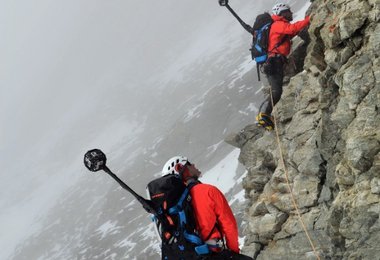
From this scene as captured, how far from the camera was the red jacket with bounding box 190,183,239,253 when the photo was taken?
23.6ft

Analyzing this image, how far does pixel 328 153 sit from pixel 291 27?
482cm

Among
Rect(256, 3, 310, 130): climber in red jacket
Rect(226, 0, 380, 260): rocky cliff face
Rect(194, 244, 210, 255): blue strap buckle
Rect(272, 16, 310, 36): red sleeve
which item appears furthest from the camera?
Rect(256, 3, 310, 130): climber in red jacket

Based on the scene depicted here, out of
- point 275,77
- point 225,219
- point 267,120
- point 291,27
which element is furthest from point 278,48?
point 225,219

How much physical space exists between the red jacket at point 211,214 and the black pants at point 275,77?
758 cm

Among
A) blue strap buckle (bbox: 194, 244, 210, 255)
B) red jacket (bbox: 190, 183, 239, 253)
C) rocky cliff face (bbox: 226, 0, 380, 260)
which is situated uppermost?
red jacket (bbox: 190, 183, 239, 253)

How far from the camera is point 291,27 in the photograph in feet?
42.9

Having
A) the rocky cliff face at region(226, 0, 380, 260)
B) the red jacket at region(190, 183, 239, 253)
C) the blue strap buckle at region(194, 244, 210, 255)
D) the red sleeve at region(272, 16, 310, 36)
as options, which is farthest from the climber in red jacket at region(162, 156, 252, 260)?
the red sleeve at region(272, 16, 310, 36)

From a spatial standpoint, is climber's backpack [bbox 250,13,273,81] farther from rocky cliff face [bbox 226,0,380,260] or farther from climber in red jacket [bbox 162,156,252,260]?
climber in red jacket [bbox 162,156,252,260]

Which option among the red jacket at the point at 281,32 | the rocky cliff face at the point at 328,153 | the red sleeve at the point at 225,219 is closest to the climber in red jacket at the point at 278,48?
the red jacket at the point at 281,32

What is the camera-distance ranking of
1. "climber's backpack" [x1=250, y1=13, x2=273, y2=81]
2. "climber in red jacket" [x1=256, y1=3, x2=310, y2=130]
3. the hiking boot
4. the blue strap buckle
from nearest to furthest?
the blue strap buckle → "climber in red jacket" [x1=256, y1=3, x2=310, y2=130] → "climber's backpack" [x1=250, y1=13, x2=273, y2=81] → the hiking boot

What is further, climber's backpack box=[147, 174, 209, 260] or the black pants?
the black pants

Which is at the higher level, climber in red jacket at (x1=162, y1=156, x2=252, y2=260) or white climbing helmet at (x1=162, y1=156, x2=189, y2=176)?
white climbing helmet at (x1=162, y1=156, x2=189, y2=176)

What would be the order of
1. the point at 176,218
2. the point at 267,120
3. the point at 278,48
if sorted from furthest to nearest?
1. the point at 267,120
2. the point at 278,48
3. the point at 176,218

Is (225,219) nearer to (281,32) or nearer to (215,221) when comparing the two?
(215,221)
